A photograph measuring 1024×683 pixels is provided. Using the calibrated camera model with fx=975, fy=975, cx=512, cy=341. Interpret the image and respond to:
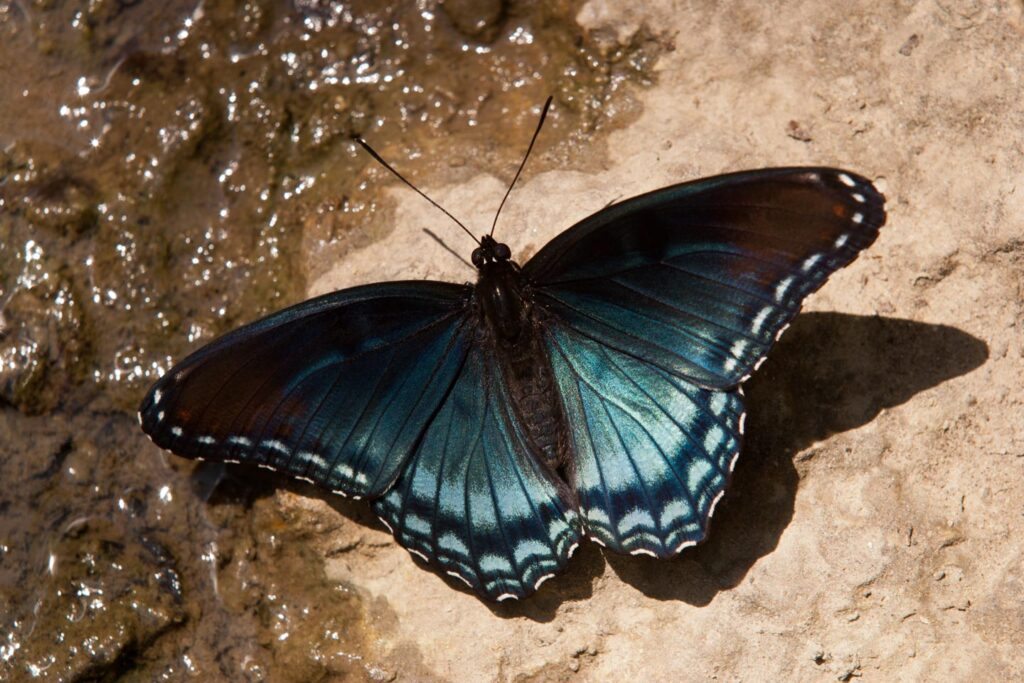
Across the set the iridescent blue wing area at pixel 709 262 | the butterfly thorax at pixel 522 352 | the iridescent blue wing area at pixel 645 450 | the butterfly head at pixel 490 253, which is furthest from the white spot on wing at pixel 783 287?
the butterfly head at pixel 490 253

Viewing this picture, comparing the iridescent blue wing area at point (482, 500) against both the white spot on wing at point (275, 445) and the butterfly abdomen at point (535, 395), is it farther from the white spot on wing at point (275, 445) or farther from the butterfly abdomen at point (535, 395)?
the white spot on wing at point (275, 445)

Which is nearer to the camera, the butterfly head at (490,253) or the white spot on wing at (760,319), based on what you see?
the white spot on wing at (760,319)

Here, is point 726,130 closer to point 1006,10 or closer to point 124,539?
point 1006,10

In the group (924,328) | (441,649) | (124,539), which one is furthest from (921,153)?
(124,539)

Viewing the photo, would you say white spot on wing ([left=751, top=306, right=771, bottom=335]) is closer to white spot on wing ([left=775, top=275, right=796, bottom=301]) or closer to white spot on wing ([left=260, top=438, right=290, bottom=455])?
white spot on wing ([left=775, top=275, right=796, bottom=301])

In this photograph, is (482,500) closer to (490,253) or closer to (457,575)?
(457,575)

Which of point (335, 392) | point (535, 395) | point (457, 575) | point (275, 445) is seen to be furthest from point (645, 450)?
point (275, 445)

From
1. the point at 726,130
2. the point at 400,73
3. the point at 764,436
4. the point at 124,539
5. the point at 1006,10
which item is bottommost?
the point at 124,539
